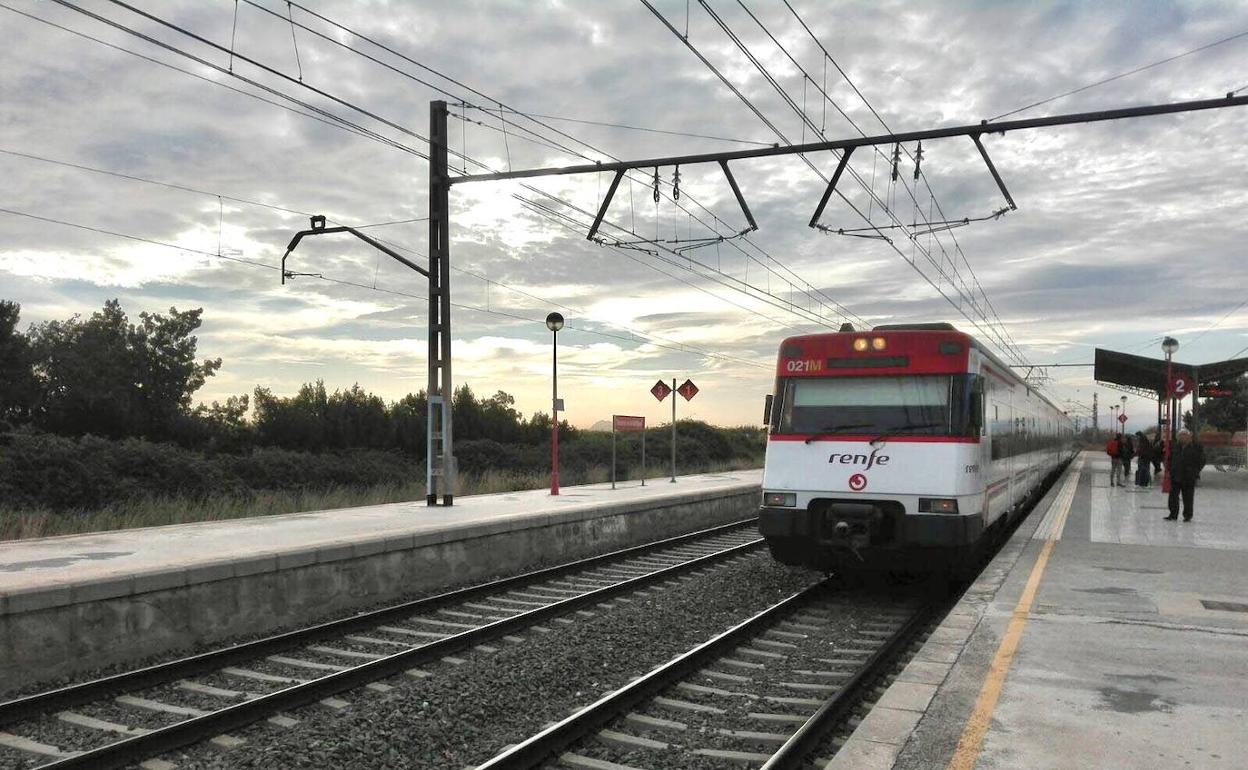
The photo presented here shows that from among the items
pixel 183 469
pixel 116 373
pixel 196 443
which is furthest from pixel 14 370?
pixel 183 469

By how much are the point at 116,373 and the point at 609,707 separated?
49479mm

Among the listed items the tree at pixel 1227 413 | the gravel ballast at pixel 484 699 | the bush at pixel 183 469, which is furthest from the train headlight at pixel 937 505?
the tree at pixel 1227 413

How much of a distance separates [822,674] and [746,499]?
15591 mm

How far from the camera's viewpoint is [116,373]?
159 ft

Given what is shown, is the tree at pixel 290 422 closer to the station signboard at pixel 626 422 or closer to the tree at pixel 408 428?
the tree at pixel 408 428

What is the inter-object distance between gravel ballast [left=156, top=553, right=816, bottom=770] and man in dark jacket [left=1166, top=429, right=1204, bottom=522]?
10.1m

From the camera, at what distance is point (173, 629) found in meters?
8.36

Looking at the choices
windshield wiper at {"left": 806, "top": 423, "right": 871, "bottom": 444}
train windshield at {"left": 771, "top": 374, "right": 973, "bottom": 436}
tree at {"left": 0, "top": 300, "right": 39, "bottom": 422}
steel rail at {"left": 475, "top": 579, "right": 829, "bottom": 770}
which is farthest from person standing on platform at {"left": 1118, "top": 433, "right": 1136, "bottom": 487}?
tree at {"left": 0, "top": 300, "right": 39, "bottom": 422}

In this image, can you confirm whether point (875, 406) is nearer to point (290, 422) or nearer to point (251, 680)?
point (251, 680)

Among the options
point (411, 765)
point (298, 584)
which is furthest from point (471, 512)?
point (411, 765)

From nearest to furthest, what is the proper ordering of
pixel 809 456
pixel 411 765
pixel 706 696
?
1. pixel 411 765
2. pixel 706 696
3. pixel 809 456

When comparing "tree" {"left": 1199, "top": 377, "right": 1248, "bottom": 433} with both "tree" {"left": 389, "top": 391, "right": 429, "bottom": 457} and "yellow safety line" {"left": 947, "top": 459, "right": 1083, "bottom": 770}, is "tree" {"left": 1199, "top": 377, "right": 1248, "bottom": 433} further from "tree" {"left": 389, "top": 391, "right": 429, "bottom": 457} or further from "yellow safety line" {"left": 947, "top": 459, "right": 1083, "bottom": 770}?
"yellow safety line" {"left": 947, "top": 459, "right": 1083, "bottom": 770}

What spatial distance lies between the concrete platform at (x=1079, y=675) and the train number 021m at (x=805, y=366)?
2753mm

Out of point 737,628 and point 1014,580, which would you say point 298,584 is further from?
point 1014,580
